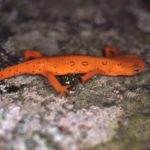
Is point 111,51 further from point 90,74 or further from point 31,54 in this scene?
point 31,54

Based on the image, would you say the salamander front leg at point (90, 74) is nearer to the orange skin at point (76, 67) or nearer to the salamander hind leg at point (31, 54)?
the orange skin at point (76, 67)

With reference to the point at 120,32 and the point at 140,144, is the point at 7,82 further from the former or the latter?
the point at 120,32

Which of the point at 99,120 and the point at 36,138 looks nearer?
the point at 36,138

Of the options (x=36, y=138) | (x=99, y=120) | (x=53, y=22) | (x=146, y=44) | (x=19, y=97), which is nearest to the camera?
(x=36, y=138)

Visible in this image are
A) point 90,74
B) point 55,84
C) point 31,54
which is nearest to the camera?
point 55,84

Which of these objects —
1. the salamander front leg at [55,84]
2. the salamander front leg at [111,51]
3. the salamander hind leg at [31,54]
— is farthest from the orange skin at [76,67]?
the salamander front leg at [111,51]

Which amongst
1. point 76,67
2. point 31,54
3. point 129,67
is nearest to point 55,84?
point 76,67

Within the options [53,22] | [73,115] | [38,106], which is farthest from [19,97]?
[53,22]
